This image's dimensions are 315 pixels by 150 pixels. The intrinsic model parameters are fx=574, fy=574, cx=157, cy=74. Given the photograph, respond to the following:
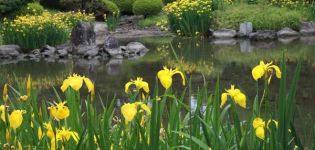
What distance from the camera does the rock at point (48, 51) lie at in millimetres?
12125

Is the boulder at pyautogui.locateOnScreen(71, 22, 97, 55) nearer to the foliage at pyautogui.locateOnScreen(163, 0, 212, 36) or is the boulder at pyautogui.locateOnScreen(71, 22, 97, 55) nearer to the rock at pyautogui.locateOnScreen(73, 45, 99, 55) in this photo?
the rock at pyautogui.locateOnScreen(73, 45, 99, 55)

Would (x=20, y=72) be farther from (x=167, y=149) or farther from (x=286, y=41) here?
(x=167, y=149)

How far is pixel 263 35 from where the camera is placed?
578 inches

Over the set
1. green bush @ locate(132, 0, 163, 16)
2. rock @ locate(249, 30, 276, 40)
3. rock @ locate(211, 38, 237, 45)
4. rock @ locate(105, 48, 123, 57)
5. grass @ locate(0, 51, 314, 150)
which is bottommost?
rock @ locate(211, 38, 237, 45)

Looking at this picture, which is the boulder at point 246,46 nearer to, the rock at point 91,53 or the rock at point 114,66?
the rock at point 114,66

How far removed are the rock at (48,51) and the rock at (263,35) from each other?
5.28 m

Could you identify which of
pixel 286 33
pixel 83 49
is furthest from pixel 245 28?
pixel 83 49

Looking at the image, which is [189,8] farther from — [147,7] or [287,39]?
[147,7]

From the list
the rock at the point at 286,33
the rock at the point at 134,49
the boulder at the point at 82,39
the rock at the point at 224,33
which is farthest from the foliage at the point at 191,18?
the boulder at the point at 82,39

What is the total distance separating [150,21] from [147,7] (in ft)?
3.37

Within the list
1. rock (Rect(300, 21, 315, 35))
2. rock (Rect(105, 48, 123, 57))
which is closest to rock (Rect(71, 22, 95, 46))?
rock (Rect(105, 48, 123, 57))

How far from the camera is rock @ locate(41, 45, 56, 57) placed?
39.8 ft

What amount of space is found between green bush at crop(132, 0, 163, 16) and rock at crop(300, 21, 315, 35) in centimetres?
631

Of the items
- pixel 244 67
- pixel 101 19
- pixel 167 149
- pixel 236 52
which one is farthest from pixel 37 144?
pixel 101 19
